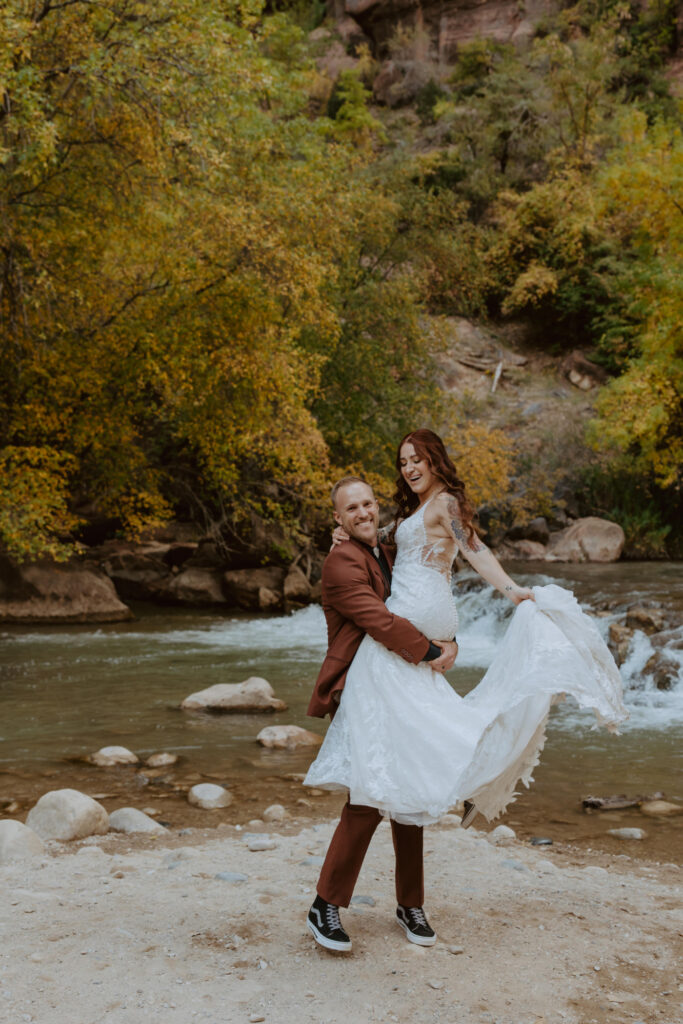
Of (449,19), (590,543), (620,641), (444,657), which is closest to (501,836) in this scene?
(444,657)

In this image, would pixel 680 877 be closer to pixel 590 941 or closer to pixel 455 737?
pixel 590 941

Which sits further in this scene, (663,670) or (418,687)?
(663,670)

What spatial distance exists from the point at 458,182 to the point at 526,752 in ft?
104

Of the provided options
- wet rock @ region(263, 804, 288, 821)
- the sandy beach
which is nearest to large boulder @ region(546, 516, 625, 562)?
wet rock @ region(263, 804, 288, 821)

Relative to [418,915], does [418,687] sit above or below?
above

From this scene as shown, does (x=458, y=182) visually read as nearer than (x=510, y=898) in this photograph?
No

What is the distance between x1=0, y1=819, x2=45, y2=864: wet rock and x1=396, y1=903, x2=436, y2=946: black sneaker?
218cm

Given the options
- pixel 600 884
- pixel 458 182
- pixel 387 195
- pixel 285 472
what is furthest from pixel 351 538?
pixel 458 182

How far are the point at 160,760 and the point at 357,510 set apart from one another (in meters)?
4.33

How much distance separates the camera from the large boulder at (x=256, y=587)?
55.5ft

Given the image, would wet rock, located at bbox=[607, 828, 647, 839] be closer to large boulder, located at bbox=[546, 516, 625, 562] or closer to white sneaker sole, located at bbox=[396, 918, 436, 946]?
white sneaker sole, located at bbox=[396, 918, 436, 946]

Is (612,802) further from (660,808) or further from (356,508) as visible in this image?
(356,508)

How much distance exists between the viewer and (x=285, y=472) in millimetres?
17297

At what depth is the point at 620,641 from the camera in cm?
1137
